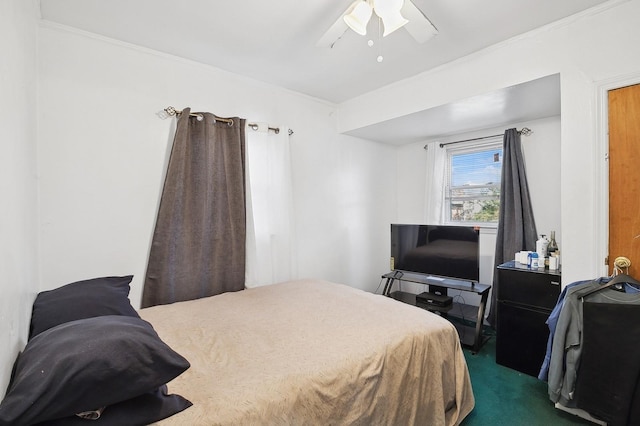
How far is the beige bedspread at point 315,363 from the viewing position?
3.84ft

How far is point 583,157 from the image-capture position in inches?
77.0

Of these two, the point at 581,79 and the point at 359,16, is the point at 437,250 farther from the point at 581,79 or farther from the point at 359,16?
the point at 359,16

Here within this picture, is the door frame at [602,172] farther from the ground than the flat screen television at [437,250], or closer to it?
farther from the ground

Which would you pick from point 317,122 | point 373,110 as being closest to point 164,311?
point 317,122

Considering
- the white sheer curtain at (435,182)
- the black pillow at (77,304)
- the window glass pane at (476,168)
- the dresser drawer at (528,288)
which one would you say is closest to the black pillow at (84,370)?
the black pillow at (77,304)

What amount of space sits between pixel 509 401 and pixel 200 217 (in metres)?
2.73

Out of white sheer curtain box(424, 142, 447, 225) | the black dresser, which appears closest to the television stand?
the black dresser

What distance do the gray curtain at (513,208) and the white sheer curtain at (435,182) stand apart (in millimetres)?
725

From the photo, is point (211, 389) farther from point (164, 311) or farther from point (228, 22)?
point (228, 22)

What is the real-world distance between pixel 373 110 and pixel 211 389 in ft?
9.68

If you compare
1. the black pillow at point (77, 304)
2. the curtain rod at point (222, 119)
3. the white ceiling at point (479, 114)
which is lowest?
the black pillow at point (77, 304)

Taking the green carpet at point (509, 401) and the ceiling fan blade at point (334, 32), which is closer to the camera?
the ceiling fan blade at point (334, 32)

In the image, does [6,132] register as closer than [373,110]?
Yes

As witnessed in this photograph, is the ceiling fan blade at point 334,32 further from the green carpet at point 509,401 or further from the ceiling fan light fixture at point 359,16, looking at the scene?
the green carpet at point 509,401
